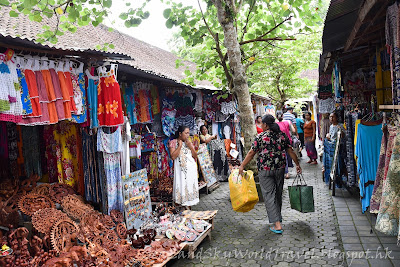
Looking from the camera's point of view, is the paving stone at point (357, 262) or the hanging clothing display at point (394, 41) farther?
the paving stone at point (357, 262)

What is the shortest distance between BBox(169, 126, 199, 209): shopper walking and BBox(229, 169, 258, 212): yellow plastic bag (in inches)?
41.0

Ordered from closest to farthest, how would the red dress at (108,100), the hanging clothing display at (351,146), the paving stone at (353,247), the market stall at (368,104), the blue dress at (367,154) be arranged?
the market stall at (368,104) → the paving stone at (353,247) → the red dress at (108,100) → the blue dress at (367,154) → the hanging clothing display at (351,146)

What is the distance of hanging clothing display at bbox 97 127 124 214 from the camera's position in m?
5.26

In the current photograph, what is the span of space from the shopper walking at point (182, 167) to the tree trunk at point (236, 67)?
1.80 metres

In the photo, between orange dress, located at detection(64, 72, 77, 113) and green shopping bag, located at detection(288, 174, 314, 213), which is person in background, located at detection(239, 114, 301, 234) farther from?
orange dress, located at detection(64, 72, 77, 113)

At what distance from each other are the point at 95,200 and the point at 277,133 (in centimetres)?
333

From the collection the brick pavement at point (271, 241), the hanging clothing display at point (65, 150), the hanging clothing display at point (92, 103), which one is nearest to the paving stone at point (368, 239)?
the brick pavement at point (271, 241)

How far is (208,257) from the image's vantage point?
484 centimetres

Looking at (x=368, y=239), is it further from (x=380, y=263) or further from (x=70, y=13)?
(x=70, y=13)

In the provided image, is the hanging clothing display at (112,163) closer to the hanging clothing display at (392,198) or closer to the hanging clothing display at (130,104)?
the hanging clothing display at (130,104)

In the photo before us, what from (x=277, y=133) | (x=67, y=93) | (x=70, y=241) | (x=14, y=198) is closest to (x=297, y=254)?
(x=277, y=133)

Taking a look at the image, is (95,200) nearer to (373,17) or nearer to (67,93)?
(67,93)

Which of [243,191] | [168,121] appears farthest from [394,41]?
[168,121]

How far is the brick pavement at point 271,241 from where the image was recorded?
4.55 m
